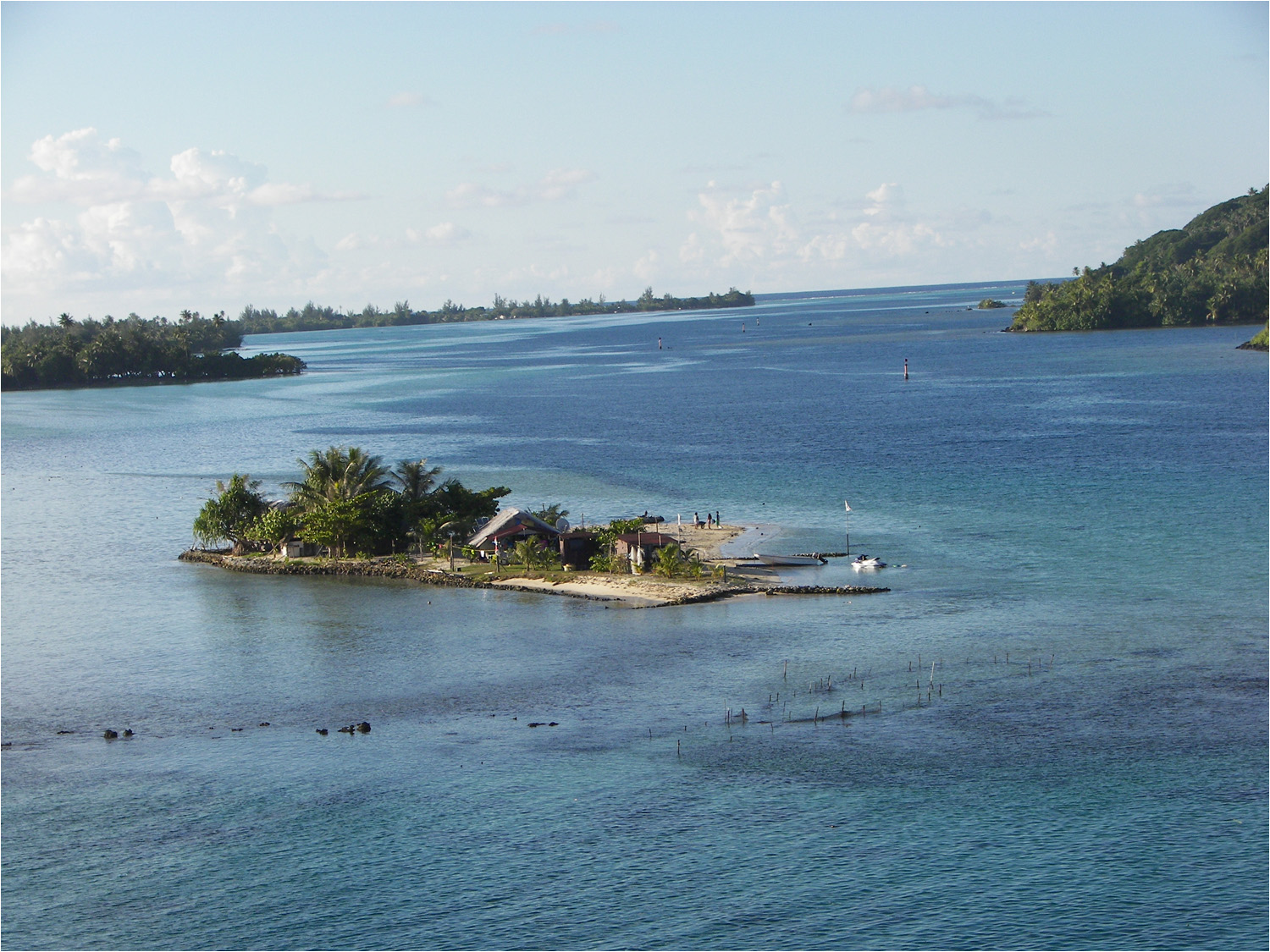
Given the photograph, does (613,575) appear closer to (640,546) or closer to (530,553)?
(640,546)

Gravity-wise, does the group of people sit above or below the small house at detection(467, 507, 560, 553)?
below

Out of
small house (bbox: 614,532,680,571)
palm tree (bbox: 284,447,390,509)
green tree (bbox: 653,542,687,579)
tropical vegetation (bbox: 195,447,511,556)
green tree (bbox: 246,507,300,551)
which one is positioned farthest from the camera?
green tree (bbox: 246,507,300,551)

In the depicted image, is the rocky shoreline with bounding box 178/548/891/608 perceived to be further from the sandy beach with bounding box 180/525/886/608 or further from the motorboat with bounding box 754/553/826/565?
the motorboat with bounding box 754/553/826/565

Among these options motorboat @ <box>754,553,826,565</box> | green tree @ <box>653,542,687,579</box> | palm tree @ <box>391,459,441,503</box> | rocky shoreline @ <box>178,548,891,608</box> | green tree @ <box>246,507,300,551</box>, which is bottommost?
rocky shoreline @ <box>178,548,891,608</box>

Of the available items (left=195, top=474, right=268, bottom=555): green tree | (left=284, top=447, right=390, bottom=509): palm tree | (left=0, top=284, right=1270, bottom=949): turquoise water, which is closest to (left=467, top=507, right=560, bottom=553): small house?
(left=0, top=284, right=1270, bottom=949): turquoise water

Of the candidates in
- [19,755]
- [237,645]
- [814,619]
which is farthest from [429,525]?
[19,755]

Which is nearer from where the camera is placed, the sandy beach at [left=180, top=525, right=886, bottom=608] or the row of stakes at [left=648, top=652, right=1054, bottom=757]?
the row of stakes at [left=648, top=652, right=1054, bottom=757]

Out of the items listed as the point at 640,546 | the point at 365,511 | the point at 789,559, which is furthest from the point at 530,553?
the point at 789,559
